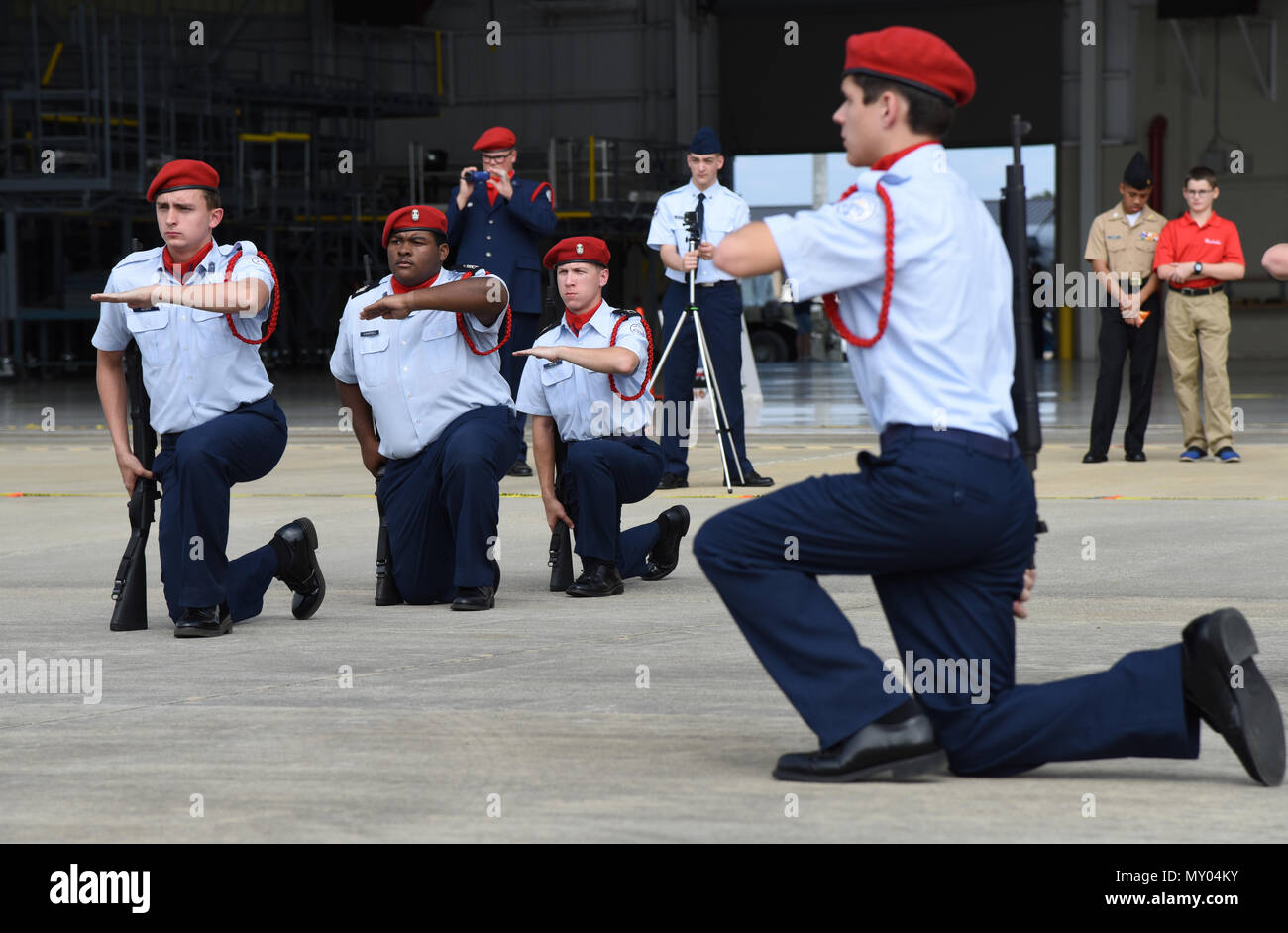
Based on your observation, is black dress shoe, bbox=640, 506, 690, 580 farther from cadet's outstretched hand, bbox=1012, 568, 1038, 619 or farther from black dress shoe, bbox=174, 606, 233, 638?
cadet's outstretched hand, bbox=1012, 568, 1038, 619

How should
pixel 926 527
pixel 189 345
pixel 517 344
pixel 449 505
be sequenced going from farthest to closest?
pixel 517 344 < pixel 449 505 < pixel 189 345 < pixel 926 527

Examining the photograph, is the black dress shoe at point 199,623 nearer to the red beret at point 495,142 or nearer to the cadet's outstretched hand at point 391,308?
the cadet's outstretched hand at point 391,308

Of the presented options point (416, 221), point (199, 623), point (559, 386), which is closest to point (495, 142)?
point (559, 386)

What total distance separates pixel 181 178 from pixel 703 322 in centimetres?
491

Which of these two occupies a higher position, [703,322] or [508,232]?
[508,232]

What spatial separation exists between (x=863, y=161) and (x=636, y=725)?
5.07 feet

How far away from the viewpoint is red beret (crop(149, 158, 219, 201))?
6.14 meters

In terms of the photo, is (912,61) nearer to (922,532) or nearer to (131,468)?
(922,532)

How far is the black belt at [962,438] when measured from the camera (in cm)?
366

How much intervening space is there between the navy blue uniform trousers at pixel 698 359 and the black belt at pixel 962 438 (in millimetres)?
6842

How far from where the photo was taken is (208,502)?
6098mm

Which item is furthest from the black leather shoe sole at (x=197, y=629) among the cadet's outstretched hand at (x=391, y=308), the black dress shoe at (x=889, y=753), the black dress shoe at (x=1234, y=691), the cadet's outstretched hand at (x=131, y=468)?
the black dress shoe at (x=1234, y=691)

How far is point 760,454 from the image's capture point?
1266 cm

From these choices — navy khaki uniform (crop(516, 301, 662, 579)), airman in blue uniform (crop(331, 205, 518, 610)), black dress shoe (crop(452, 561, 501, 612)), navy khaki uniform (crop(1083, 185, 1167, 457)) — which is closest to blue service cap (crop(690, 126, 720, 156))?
navy khaki uniform (crop(1083, 185, 1167, 457))
